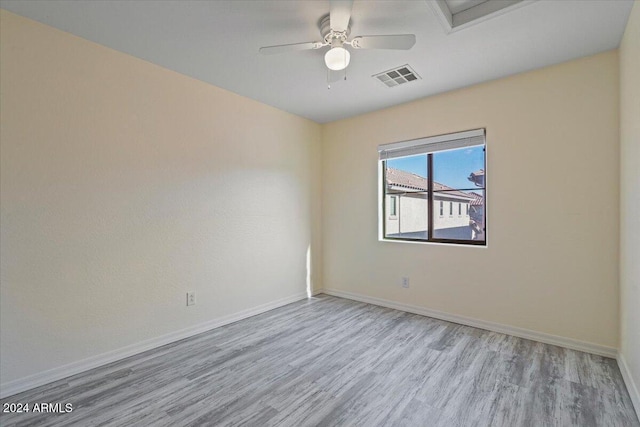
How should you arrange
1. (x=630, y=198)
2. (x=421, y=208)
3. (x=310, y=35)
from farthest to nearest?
(x=421, y=208), (x=310, y=35), (x=630, y=198)

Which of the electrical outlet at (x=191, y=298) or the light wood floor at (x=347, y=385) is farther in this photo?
the electrical outlet at (x=191, y=298)

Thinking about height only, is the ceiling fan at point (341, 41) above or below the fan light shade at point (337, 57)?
above

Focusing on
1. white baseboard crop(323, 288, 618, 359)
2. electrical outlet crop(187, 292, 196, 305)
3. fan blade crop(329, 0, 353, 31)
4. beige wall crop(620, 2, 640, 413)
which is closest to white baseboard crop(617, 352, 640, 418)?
beige wall crop(620, 2, 640, 413)

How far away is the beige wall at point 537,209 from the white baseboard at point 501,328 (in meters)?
0.05

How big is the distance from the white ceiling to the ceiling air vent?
68mm

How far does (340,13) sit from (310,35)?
55 centimetres

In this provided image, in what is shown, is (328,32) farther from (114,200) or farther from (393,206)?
(393,206)

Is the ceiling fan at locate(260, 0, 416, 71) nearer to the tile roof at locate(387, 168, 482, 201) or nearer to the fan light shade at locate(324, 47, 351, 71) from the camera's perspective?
the fan light shade at locate(324, 47, 351, 71)

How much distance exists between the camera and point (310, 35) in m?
2.21

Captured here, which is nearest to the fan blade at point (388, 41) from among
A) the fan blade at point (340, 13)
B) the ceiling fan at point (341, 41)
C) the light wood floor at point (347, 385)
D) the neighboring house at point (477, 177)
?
the ceiling fan at point (341, 41)

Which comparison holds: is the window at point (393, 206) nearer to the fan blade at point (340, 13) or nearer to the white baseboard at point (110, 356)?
the white baseboard at point (110, 356)

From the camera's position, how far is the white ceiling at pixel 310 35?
1.92m

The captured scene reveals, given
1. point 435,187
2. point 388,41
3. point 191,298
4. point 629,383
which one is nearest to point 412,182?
point 435,187

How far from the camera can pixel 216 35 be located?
2.21 m
